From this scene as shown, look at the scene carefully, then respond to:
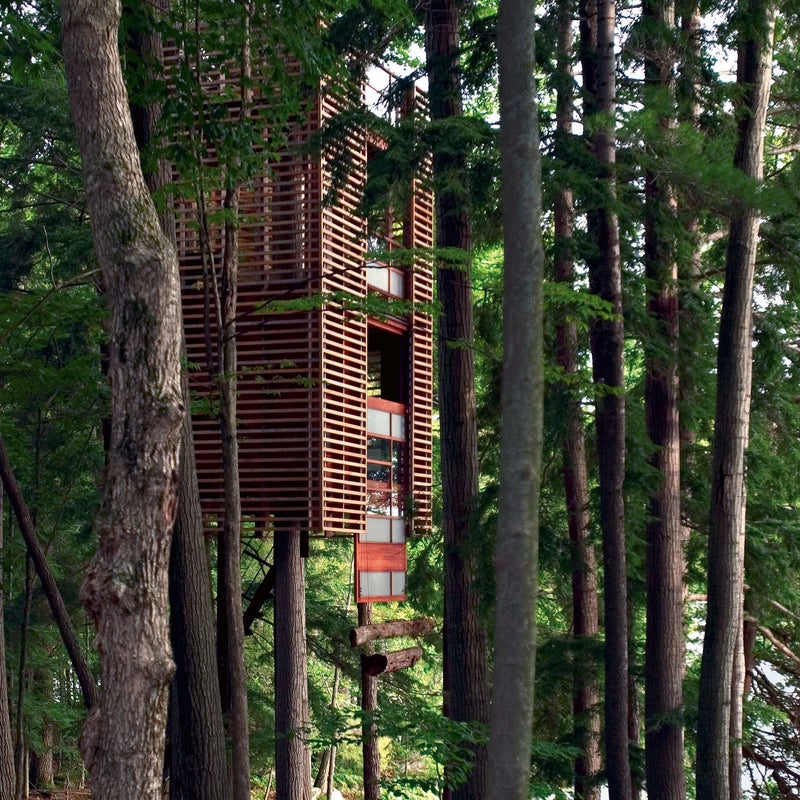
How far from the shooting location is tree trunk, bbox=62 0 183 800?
18.7ft

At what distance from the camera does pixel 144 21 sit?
8.82 metres

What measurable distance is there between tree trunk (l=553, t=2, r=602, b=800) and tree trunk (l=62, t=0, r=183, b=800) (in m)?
6.46

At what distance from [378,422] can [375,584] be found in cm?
213

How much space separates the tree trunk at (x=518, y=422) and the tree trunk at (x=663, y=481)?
4757mm

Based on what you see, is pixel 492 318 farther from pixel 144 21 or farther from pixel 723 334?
pixel 144 21

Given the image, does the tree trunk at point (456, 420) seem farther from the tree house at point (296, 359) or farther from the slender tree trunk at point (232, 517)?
the tree house at point (296, 359)

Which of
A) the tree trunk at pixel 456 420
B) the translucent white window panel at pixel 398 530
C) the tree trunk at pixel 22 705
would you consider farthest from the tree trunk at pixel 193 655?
the translucent white window panel at pixel 398 530

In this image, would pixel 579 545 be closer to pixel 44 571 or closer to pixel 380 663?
pixel 380 663

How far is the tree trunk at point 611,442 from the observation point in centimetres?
1054

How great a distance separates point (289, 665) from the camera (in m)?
14.5

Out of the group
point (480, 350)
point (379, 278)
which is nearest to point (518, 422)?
point (480, 350)

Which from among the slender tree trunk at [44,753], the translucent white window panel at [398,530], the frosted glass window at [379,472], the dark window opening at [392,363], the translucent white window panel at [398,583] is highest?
the dark window opening at [392,363]

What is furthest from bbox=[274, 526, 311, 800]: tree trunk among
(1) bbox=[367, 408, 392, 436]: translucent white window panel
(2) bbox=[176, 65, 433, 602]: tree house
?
(1) bbox=[367, 408, 392, 436]: translucent white window panel

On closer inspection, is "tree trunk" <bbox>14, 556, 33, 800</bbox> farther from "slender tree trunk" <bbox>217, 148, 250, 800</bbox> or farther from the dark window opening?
"slender tree trunk" <bbox>217, 148, 250, 800</bbox>
